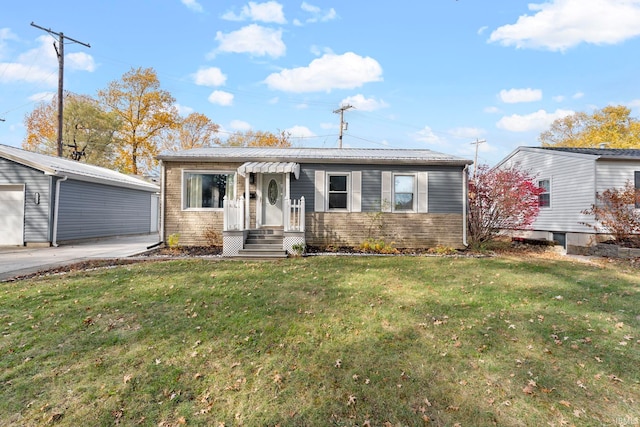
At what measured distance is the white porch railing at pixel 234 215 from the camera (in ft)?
29.9

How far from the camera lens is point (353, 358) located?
3.26 m

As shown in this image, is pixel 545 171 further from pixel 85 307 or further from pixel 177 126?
pixel 177 126

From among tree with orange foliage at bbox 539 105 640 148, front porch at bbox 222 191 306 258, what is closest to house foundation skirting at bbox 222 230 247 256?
front porch at bbox 222 191 306 258

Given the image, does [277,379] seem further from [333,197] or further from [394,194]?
[394,194]

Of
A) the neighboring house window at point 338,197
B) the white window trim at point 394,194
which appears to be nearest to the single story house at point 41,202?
the neighboring house window at point 338,197

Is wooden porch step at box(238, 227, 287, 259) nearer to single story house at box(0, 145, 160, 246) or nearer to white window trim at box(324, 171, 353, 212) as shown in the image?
white window trim at box(324, 171, 353, 212)

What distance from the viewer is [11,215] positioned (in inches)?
442

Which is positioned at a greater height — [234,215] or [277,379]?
[234,215]

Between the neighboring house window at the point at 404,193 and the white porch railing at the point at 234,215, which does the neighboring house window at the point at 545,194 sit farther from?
the white porch railing at the point at 234,215

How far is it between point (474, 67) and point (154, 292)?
17.7 metres

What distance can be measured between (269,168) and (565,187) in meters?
11.7

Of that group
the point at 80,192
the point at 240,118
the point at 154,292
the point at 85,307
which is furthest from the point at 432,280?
the point at 240,118

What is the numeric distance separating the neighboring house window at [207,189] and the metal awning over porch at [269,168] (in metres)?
0.96

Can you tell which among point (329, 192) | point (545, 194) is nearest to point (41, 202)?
point (329, 192)
